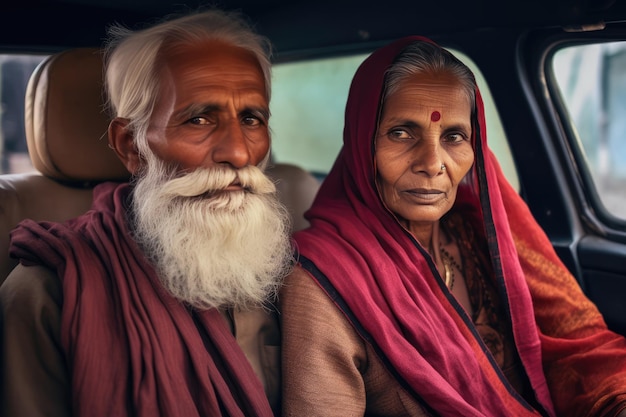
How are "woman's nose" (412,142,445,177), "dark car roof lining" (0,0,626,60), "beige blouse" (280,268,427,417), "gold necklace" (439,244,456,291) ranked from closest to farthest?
"beige blouse" (280,268,427,417)
"woman's nose" (412,142,445,177)
"gold necklace" (439,244,456,291)
"dark car roof lining" (0,0,626,60)

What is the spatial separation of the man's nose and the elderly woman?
42 cm

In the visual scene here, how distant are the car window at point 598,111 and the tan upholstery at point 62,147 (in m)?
2.06

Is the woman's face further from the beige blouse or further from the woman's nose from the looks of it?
the beige blouse

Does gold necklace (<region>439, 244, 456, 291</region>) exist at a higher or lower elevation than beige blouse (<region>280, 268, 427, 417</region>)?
higher

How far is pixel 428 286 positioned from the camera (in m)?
2.17

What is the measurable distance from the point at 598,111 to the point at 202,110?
6.80 meters

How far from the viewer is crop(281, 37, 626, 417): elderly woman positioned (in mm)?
1964

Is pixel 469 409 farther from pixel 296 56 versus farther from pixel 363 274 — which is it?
pixel 296 56

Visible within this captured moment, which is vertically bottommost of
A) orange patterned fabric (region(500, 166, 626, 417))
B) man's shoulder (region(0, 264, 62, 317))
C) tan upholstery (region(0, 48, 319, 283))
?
orange patterned fabric (region(500, 166, 626, 417))

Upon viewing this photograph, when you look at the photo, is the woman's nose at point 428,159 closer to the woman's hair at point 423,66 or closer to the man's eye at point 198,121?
the woman's hair at point 423,66

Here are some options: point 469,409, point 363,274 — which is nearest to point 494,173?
point 363,274

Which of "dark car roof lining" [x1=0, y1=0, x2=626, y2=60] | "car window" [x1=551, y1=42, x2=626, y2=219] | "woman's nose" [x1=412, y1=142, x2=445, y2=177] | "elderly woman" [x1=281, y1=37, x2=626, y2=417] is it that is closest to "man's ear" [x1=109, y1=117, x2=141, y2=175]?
"elderly woman" [x1=281, y1=37, x2=626, y2=417]

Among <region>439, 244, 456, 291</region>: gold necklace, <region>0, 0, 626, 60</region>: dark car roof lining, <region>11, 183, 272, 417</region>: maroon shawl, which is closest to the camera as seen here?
<region>11, 183, 272, 417</region>: maroon shawl

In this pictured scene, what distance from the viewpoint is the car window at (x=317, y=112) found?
329 cm
